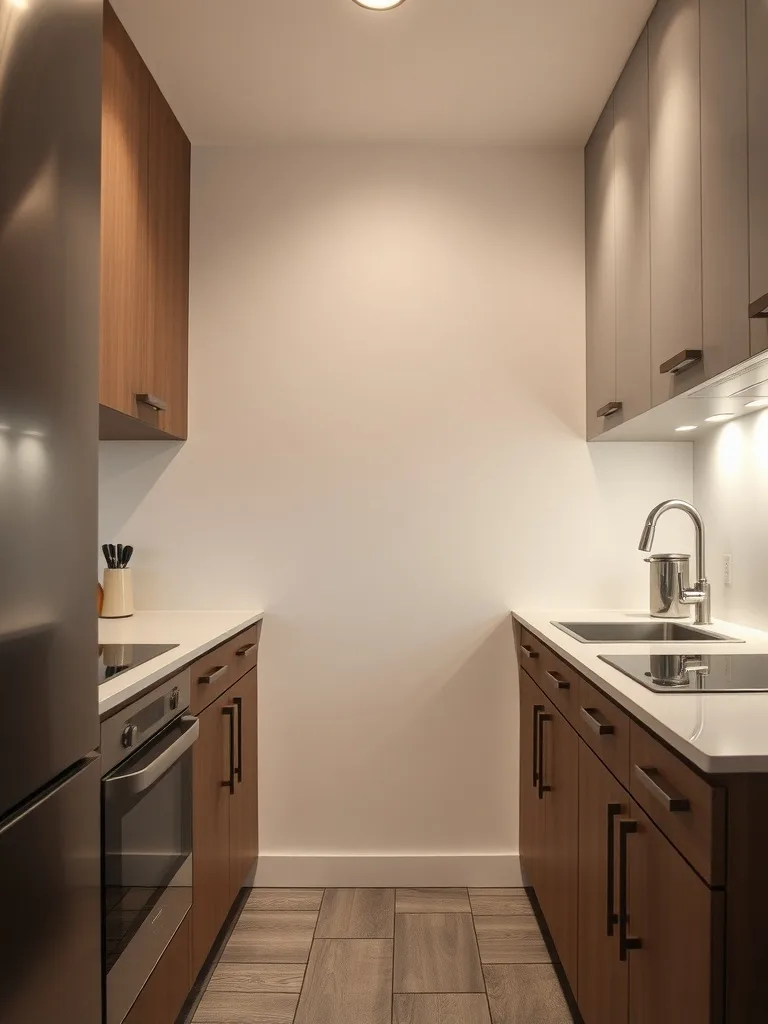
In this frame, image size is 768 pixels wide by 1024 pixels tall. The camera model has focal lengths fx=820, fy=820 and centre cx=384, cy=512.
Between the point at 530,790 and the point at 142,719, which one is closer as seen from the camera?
the point at 142,719

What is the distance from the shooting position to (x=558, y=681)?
210 cm

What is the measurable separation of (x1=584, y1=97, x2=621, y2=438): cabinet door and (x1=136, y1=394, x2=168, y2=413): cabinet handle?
1333mm

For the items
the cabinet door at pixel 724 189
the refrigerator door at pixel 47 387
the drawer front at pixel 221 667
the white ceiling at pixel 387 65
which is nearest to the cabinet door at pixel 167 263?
the white ceiling at pixel 387 65

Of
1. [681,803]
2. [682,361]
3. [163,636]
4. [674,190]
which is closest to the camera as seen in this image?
[681,803]

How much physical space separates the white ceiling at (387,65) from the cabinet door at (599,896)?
6.11 feet

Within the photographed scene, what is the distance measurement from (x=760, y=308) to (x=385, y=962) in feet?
6.47

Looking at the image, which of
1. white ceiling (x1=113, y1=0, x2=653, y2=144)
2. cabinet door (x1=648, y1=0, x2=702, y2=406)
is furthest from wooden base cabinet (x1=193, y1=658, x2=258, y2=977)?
white ceiling (x1=113, y1=0, x2=653, y2=144)

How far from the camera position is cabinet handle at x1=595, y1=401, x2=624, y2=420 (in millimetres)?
2398

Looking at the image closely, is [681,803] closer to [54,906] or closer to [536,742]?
[54,906]

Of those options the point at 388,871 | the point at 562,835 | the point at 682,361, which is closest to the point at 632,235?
the point at 682,361

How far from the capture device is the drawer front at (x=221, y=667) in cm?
206

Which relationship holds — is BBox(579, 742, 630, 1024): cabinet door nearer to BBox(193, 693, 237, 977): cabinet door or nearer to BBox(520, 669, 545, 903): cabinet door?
BBox(520, 669, 545, 903): cabinet door

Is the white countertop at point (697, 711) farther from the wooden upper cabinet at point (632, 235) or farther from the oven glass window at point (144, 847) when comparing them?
the oven glass window at point (144, 847)

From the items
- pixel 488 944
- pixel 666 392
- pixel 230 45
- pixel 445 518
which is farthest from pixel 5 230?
pixel 488 944
